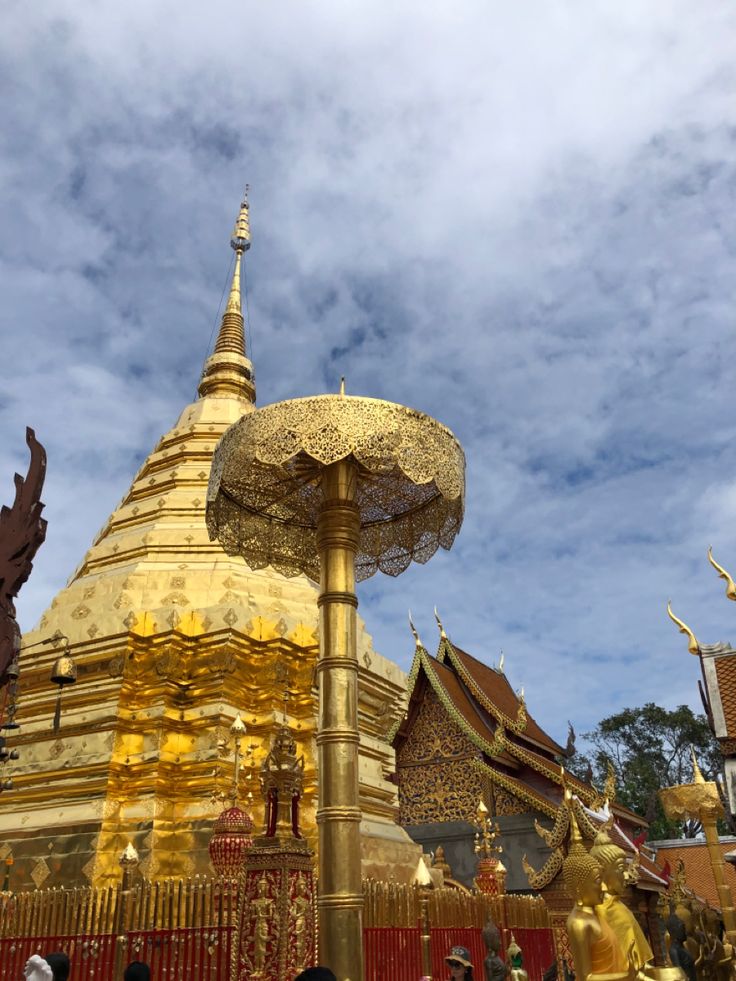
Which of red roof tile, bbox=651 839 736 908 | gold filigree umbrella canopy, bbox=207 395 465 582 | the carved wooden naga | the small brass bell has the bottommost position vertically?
red roof tile, bbox=651 839 736 908

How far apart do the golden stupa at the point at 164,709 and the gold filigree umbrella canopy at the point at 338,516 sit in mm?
2479

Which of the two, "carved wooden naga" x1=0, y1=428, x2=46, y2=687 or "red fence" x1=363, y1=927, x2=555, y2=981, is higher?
"carved wooden naga" x1=0, y1=428, x2=46, y2=687

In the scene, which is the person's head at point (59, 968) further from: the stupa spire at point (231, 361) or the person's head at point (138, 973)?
the stupa spire at point (231, 361)

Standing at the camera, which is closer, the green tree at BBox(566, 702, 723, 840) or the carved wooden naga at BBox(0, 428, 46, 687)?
the carved wooden naga at BBox(0, 428, 46, 687)

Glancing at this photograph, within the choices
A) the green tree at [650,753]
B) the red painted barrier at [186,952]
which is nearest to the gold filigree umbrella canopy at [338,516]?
the red painted barrier at [186,952]

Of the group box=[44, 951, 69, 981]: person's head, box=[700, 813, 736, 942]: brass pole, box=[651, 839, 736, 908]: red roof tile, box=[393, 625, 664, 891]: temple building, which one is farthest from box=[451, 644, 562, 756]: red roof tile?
box=[44, 951, 69, 981]: person's head

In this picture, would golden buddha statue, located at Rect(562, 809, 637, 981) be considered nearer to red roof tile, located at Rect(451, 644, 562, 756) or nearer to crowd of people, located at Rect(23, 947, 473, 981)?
crowd of people, located at Rect(23, 947, 473, 981)

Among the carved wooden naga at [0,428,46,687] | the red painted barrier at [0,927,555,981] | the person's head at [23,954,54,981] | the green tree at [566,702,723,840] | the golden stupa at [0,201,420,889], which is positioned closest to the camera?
the person's head at [23,954,54,981]

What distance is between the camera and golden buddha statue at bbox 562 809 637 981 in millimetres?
4215

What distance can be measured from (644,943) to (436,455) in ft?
9.84

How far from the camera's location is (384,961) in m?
6.33

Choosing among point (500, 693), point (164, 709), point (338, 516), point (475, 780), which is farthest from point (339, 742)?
point (500, 693)

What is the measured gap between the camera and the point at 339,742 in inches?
191

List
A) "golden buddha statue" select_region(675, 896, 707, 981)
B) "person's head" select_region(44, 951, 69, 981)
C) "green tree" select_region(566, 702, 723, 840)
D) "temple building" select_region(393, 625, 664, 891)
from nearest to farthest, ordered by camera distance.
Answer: "person's head" select_region(44, 951, 69, 981) → "golden buddha statue" select_region(675, 896, 707, 981) → "temple building" select_region(393, 625, 664, 891) → "green tree" select_region(566, 702, 723, 840)
